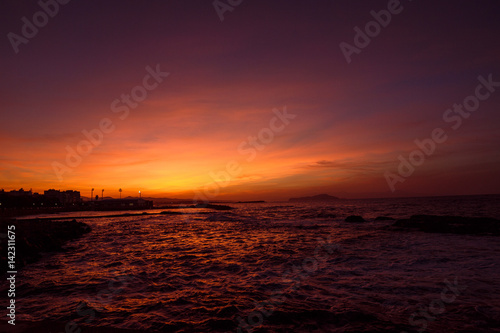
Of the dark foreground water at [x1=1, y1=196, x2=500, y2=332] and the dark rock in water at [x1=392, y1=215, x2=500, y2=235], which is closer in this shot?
the dark foreground water at [x1=1, y1=196, x2=500, y2=332]

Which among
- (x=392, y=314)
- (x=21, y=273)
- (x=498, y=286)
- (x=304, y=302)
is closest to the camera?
(x=392, y=314)

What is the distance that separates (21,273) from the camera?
38.7ft

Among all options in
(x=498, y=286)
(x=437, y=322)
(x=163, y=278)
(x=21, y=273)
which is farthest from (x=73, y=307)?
(x=498, y=286)

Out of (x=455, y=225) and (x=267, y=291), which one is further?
(x=455, y=225)

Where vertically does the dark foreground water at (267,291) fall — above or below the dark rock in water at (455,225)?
above

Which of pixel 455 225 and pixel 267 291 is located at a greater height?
pixel 267 291

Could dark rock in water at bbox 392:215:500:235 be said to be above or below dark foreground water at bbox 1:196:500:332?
below

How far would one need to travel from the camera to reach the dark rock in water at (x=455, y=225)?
2472 centimetres

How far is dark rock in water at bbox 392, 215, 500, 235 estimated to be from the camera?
24716 mm

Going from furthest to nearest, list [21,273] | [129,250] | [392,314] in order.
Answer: [129,250]
[21,273]
[392,314]

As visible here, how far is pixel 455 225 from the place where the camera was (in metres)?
28.5

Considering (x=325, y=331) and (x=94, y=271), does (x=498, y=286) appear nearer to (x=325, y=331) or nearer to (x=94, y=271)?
(x=325, y=331)

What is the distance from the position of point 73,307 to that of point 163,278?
3.63 metres

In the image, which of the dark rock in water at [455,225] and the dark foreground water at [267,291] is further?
the dark rock in water at [455,225]
